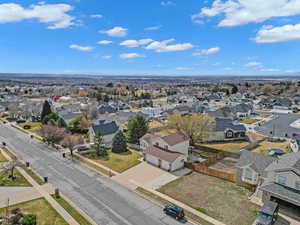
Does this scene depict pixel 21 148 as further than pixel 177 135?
Yes

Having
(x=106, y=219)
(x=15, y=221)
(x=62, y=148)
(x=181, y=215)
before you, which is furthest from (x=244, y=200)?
(x=62, y=148)

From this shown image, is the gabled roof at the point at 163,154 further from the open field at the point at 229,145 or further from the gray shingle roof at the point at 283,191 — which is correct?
the open field at the point at 229,145

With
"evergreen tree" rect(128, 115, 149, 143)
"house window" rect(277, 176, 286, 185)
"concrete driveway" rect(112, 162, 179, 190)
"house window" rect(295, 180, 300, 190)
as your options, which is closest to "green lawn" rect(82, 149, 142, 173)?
"concrete driveway" rect(112, 162, 179, 190)

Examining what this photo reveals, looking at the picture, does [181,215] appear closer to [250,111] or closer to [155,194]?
[155,194]

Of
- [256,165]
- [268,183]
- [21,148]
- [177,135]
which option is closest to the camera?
[268,183]

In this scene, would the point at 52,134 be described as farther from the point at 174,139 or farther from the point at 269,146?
the point at 269,146

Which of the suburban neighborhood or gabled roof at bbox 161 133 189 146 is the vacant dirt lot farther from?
gabled roof at bbox 161 133 189 146
